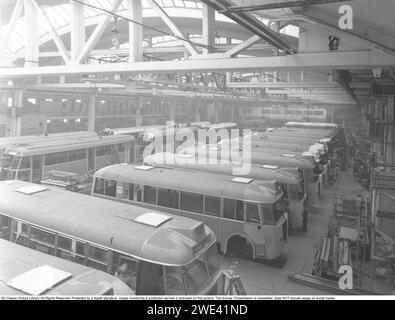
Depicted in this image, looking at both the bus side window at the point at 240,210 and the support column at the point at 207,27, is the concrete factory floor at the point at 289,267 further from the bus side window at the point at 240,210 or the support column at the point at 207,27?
the support column at the point at 207,27

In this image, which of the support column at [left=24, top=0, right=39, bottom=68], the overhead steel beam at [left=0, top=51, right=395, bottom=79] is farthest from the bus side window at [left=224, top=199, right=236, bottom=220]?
the support column at [left=24, top=0, right=39, bottom=68]

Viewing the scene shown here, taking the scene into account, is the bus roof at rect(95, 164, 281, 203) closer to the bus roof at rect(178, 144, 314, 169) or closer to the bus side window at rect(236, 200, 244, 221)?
the bus side window at rect(236, 200, 244, 221)

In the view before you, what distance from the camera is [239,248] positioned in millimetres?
9453

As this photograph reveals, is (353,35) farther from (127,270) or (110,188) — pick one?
(110,188)

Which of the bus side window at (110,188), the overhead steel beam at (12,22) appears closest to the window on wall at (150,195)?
the bus side window at (110,188)

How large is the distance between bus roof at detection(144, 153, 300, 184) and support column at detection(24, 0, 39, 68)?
212 inches

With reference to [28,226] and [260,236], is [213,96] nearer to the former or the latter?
[260,236]

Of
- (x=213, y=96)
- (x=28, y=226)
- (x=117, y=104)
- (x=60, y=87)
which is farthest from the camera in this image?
(x=117, y=104)

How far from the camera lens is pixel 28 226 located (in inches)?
262

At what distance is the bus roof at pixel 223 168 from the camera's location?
11242 millimetres

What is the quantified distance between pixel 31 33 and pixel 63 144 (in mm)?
5462

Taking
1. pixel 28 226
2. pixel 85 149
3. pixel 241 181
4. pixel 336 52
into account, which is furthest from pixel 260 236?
pixel 85 149

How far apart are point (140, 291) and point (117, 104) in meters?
30.0

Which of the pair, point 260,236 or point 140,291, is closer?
point 140,291
